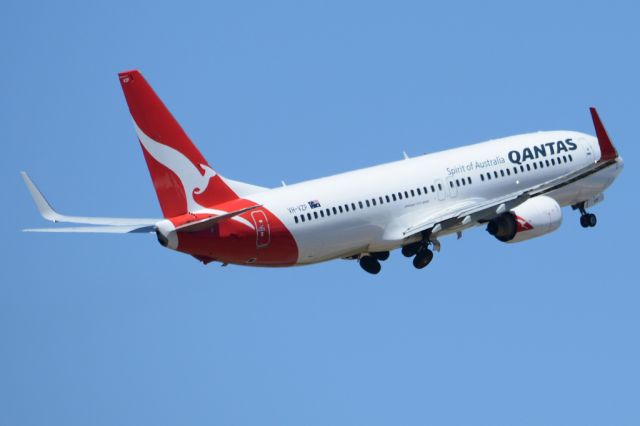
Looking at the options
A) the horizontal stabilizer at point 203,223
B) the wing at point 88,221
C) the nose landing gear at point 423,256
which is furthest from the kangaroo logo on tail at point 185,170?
the nose landing gear at point 423,256

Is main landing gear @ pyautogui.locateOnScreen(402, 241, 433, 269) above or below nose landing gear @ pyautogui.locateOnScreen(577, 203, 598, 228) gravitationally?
below

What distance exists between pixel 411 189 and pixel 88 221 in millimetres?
14710

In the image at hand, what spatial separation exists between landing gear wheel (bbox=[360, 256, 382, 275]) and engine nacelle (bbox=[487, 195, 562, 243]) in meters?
5.64

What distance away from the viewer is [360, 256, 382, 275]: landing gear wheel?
8925 cm

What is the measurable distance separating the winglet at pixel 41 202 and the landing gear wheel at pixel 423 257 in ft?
54.0

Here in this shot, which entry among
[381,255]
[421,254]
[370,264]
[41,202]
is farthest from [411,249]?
[41,202]

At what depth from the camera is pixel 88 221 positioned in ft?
274

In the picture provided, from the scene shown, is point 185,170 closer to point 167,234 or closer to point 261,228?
point 167,234

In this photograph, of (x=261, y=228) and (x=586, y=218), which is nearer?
(x=261, y=228)

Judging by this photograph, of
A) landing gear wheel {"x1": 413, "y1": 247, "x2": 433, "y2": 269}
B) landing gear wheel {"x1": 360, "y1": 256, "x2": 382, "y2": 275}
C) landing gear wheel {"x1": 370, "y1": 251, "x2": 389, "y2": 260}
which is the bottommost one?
landing gear wheel {"x1": 413, "y1": 247, "x2": 433, "y2": 269}

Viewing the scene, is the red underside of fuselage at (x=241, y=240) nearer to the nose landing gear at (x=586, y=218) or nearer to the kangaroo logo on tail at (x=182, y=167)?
the kangaroo logo on tail at (x=182, y=167)

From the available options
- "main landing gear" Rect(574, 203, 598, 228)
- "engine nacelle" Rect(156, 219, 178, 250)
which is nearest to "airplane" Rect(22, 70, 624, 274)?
"engine nacelle" Rect(156, 219, 178, 250)

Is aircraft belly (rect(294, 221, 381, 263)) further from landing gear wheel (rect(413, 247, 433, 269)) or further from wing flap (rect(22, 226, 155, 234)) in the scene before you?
wing flap (rect(22, 226, 155, 234))

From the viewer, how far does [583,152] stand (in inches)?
3664
